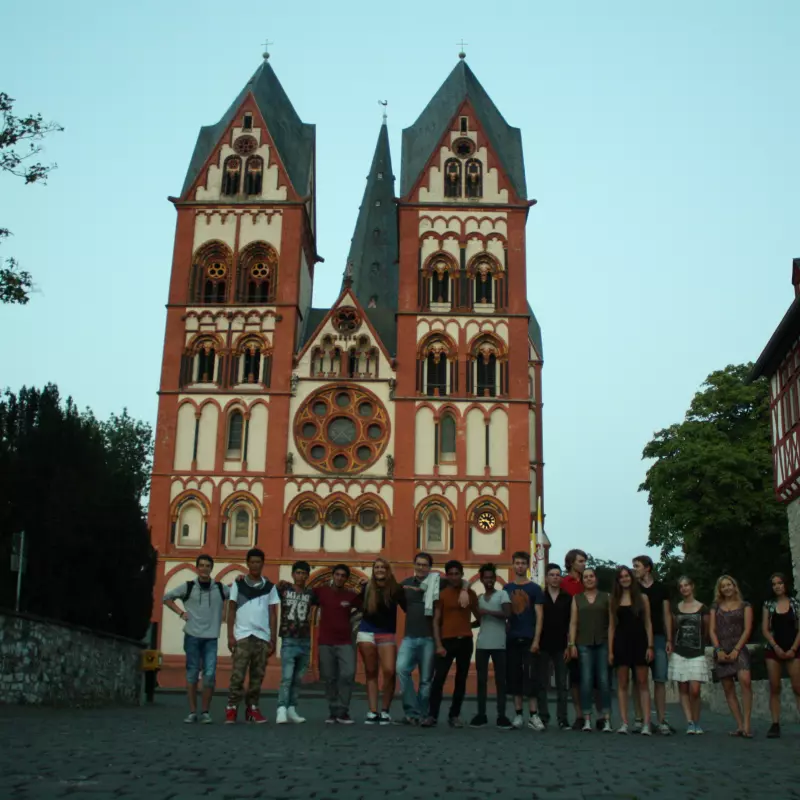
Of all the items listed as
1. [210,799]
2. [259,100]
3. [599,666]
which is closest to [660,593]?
[599,666]

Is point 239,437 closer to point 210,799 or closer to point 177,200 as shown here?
point 177,200

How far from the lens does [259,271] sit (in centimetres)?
4419

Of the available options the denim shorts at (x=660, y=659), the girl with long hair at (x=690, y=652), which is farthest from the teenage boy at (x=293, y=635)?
the girl with long hair at (x=690, y=652)

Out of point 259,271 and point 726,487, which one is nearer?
point 726,487

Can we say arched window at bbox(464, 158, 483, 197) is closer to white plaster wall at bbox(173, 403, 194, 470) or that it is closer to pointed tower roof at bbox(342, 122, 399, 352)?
pointed tower roof at bbox(342, 122, 399, 352)

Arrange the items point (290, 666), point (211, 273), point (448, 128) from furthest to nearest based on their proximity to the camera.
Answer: point (448, 128)
point (211, 273)
point (290, 666)

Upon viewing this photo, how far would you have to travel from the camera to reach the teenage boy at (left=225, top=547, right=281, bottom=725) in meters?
12.6

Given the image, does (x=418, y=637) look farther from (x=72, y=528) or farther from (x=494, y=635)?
(x=72, y=528)

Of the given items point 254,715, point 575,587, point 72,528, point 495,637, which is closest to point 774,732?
point 575,587

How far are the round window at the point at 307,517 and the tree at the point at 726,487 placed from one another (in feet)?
38.2

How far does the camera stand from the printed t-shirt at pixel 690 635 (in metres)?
12.8

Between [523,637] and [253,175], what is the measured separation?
35.2 m

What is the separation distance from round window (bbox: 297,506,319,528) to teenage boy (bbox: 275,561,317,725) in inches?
1100

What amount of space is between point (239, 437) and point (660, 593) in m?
30.6
